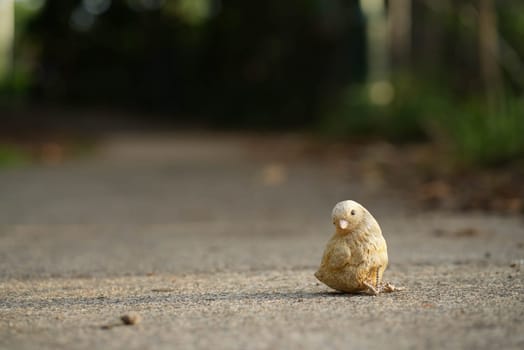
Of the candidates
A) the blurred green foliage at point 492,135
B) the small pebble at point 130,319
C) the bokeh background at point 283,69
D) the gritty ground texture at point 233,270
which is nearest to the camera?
the gritty ground texture at point 233,270

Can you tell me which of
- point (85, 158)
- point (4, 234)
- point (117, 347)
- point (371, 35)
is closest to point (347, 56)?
point (371, 35)

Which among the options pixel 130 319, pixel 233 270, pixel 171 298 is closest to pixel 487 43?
pixel 233 270

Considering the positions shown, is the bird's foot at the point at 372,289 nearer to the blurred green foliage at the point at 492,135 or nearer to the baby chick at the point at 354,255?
the baby chick at the point at 354,255

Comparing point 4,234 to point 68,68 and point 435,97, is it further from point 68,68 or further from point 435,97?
point 68,68

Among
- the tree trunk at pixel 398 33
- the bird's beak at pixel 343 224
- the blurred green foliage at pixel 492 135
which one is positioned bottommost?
the bird's beak at pixel 343 224

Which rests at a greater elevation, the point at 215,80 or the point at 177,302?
the point at 215,80

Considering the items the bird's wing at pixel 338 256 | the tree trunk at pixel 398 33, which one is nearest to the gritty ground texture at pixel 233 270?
the bird's wing at pixel 338 256

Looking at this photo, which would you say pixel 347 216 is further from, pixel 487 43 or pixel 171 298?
→ pixel 487 43
